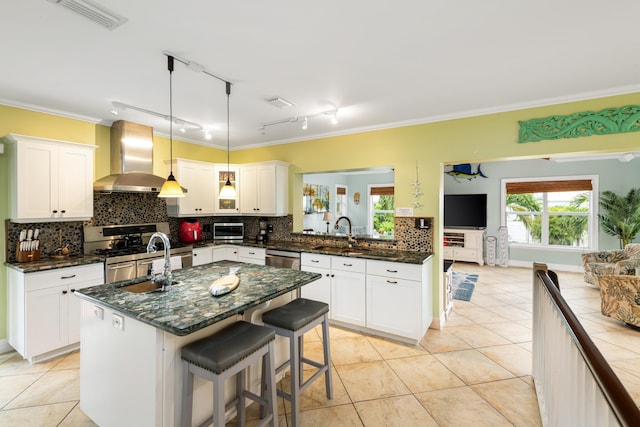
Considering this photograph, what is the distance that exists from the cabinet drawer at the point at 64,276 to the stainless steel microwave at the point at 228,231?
1.88 metres

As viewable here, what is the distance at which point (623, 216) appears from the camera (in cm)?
577

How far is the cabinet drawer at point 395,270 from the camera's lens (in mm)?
3185

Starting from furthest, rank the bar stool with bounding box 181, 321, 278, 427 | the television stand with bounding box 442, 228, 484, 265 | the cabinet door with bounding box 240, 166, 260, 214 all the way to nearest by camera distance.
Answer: the television stand with bounding box 442, 228, 484, 265, the cabinet door with bounding box 240, 166, 260, 214, the bar stool with bounding box 181, 321, 278, 427

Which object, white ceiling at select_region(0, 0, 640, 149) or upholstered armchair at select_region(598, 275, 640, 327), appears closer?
white ceiling at select_region(0, 0, 640, 149)

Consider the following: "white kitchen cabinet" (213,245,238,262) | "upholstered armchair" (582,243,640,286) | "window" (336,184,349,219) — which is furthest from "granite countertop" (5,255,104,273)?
"upholstered armchair" (582,243,640,286)

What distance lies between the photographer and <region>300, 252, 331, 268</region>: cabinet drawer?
12.3 feet

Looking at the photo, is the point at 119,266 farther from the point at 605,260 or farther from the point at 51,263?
the point at 605,260

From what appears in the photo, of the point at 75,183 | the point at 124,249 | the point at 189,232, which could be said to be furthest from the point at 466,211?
the point at 75,183

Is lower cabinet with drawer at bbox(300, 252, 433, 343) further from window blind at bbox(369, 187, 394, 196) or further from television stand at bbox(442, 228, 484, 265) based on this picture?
window blind at bbox(369, 187, 394, 196)

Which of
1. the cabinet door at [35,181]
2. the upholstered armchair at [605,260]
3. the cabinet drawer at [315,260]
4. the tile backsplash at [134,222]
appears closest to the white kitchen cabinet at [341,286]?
the cabinet drawer at [315,260]

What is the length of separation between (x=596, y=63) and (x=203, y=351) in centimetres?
342

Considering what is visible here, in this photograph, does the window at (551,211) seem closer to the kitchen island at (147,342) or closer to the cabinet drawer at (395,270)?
the cabinet drawer at (395,270)

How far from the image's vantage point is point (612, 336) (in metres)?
3.48

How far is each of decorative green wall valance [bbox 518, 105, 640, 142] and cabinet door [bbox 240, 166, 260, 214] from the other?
3.63m
